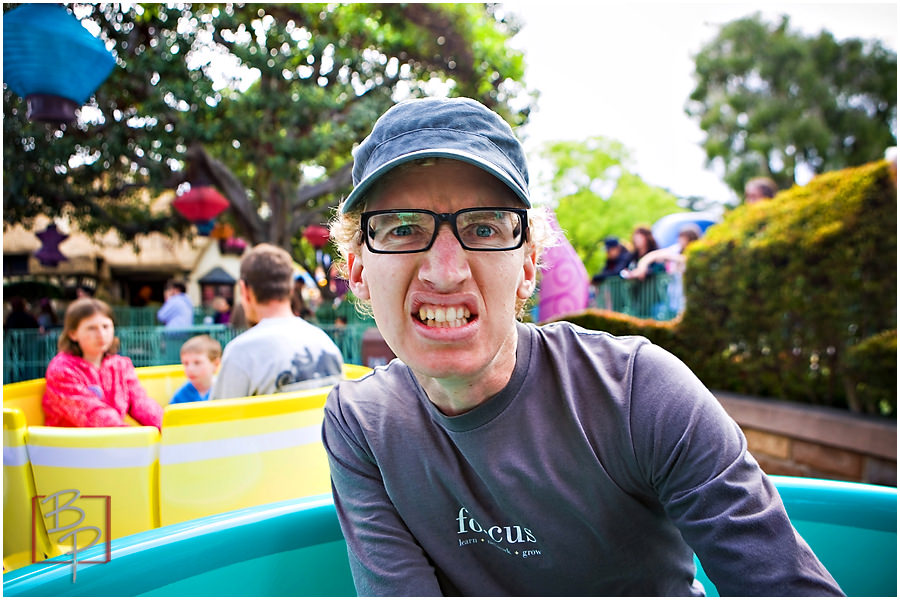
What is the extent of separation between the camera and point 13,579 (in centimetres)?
101

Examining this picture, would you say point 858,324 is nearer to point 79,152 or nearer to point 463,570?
point 463,570

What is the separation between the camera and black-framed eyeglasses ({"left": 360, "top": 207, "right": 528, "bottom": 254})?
93 centimetres

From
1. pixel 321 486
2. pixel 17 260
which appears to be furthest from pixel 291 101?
pixel 17 260

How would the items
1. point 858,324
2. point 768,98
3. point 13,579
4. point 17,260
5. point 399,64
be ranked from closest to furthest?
point 13,579 → point 858,324 → point 399,64 → point 17,260 → point 768,98

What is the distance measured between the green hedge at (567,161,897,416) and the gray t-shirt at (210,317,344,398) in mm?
2486

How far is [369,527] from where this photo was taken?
3.43 ft

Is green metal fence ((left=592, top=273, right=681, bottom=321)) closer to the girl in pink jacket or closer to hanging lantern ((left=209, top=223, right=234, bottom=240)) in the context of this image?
the girl in pink jacket

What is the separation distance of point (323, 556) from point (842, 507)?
1.16 metres

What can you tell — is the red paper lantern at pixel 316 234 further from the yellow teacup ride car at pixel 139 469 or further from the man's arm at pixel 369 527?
the man's arm at pixel 369 527

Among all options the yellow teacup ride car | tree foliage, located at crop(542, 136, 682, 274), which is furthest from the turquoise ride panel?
tree foliage, located at crop(542, 136, 682, 274)

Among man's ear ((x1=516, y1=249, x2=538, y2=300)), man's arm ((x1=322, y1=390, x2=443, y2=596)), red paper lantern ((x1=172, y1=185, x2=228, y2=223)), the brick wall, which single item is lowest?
the brick wall

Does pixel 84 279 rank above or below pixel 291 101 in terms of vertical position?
below

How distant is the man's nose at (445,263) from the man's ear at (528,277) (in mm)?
158

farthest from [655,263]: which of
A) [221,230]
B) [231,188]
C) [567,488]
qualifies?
[221,230]
